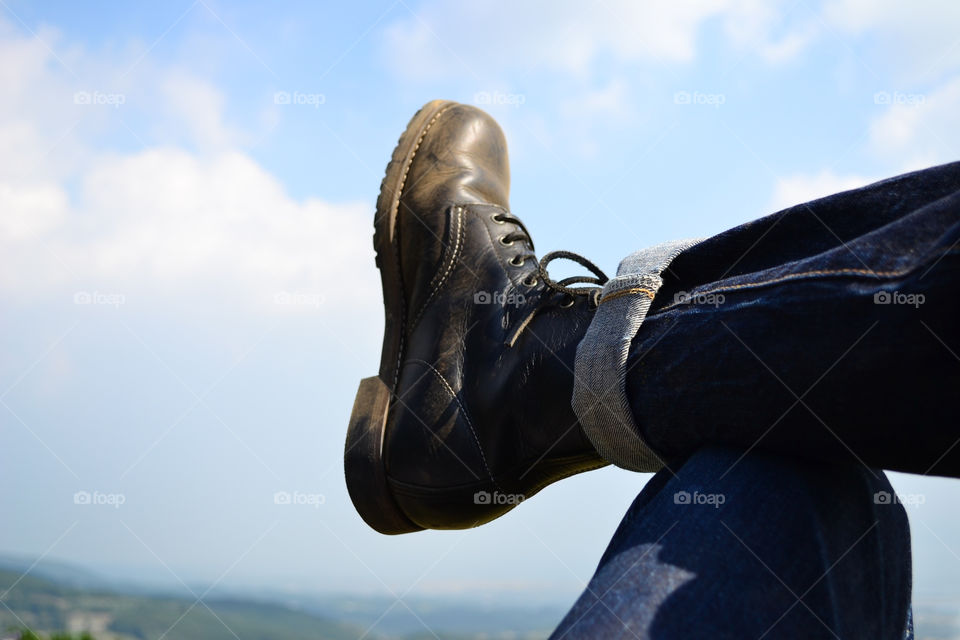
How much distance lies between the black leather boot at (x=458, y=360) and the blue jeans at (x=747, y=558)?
34 centimetres

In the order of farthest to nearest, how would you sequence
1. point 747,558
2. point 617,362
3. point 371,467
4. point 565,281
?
point 371,467
point 565,281
point 617,362
point 747,558

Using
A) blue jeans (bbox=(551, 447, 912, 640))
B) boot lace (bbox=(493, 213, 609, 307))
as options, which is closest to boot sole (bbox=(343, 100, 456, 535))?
boot lace (bbox=(493, 213, 609, 307))

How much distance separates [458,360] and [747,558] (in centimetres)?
79

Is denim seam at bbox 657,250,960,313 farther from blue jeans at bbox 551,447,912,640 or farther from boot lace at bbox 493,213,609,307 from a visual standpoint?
boot lace at bbox 493,213,609,307

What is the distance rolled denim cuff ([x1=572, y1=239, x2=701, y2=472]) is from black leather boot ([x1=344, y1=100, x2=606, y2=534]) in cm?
10

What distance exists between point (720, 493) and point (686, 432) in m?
0.12

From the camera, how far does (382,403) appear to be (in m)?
1.55

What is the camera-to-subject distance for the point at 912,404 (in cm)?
75

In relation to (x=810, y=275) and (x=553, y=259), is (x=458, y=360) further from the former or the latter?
(x=810, y=275)

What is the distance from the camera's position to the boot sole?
1.51 meters

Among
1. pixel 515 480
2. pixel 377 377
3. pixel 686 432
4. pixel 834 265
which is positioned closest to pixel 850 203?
pixel 834 265

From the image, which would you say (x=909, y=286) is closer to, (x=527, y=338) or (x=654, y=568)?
(x=654, y=568)

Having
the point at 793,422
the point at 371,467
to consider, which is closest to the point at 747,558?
the point at 793,422

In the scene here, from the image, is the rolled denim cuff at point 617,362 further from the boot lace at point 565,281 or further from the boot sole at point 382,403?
the boot sole at point 382,403
